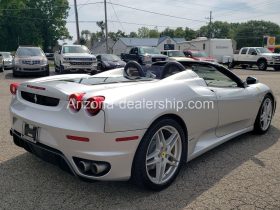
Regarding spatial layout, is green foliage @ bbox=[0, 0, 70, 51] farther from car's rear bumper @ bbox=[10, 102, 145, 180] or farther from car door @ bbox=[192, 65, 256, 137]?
car's rear bumper @ bbox=[10, 102, 145, 180]

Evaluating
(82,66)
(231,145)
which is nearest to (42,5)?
(82,66)

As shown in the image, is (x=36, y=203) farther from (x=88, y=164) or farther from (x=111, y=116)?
(x=111, y=116)

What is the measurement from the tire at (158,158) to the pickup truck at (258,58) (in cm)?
2217

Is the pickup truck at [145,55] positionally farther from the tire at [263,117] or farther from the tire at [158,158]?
the tire at [158,158]

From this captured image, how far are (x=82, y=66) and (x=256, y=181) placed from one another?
1317 cm

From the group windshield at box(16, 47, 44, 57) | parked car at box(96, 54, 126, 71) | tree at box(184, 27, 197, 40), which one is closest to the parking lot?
windshield at box(16, 47, 44, 57)

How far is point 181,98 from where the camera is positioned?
3211 mm

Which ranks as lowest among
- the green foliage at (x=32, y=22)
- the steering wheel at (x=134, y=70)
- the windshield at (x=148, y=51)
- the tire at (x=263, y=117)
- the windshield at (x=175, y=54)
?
the tire at (x=263, y=117)

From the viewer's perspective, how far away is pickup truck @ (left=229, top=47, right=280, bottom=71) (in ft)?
75.8

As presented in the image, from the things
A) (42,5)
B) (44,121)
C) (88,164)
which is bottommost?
(88,164)

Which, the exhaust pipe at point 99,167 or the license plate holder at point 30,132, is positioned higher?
the license plate holder at point 30,132

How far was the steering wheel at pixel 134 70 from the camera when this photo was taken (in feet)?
13.4

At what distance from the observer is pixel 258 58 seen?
24016 mm

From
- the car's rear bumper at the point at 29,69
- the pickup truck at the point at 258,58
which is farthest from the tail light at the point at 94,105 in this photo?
the pickup truck at the point at 258,58
